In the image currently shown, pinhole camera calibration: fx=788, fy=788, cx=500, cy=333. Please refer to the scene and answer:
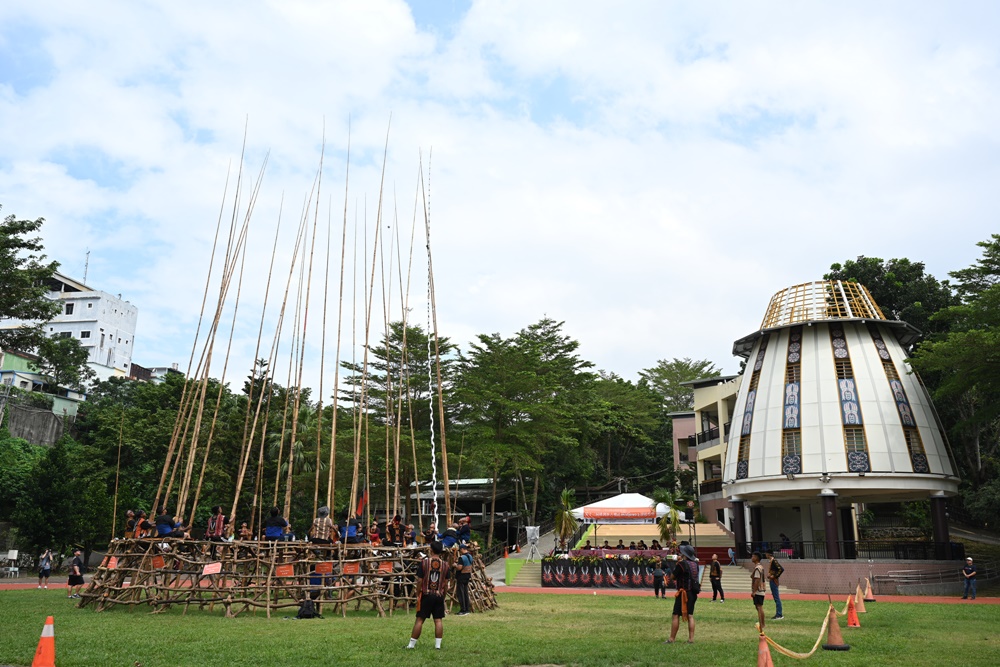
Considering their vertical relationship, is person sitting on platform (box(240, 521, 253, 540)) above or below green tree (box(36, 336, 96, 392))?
below

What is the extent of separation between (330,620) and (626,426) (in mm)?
42419

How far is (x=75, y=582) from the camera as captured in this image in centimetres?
2030

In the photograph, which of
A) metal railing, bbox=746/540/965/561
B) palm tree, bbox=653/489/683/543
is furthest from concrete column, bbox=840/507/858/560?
palm tree, bbox=653/489/683/543

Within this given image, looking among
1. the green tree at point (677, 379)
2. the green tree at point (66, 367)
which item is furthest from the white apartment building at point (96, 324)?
the green tree at point (677, 379)

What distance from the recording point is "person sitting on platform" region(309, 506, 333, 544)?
53.8ft

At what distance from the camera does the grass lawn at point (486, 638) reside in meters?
9.84

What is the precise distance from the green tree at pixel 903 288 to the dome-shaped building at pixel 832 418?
4.92 m

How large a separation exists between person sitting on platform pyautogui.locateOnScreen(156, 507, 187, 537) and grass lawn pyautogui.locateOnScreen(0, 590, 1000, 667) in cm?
173

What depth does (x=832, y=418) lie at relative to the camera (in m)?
31.2

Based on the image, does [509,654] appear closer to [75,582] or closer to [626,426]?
[75,582]

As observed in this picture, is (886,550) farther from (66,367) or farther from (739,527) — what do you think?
(66,367)

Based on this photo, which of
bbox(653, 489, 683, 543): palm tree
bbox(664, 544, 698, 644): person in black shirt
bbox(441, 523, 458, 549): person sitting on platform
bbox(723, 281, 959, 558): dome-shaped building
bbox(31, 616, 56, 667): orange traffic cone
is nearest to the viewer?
bbox(31, 616, 56, 667): orange traffic cone

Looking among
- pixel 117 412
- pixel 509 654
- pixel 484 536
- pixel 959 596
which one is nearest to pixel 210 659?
pixel 509 654

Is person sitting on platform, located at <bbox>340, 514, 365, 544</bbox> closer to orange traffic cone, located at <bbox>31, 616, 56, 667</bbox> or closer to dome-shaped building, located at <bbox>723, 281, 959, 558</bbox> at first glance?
orange traffic cone, located at <bbox>31, 616, 56, 667</bbox>
